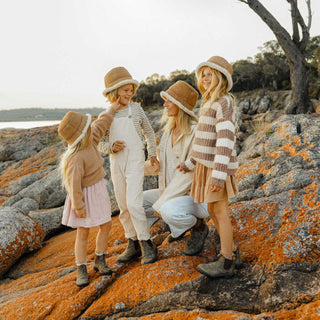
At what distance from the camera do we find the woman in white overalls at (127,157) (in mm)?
3352

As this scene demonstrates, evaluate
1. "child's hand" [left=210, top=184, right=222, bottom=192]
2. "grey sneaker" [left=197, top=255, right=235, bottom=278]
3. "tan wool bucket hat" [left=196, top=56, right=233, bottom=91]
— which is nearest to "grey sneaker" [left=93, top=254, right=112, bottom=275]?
"grey sneaker" [left=197, top=255, right=235, bottom=278]

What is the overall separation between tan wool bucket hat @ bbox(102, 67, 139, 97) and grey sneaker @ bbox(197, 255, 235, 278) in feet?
7.67

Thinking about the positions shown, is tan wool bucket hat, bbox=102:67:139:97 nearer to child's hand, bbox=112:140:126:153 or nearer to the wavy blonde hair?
the wavy blonde hair

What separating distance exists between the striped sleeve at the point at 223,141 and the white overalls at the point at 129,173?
3.64 feet

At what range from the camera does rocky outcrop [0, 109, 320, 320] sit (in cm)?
223

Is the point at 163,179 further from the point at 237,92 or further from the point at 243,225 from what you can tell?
the point at 237,92

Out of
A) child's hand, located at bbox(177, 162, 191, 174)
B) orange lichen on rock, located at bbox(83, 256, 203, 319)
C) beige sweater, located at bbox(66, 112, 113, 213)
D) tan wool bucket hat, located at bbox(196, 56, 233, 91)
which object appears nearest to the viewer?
orange lichen on rock, located at bbox(83, 256, 203, 319)

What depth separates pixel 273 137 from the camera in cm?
517

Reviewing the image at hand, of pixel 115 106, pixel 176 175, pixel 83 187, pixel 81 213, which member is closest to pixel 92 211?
pixel 81 213

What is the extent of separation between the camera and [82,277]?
2988mm

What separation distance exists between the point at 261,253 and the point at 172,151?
158 cm

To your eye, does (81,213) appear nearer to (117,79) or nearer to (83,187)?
(83,187)

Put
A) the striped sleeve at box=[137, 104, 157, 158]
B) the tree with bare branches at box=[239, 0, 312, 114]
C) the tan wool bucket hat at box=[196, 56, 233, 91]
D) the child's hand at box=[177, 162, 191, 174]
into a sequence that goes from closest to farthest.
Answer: the tan wool bucket hat at box=[196, 56, 233, 91] < the child's hand at box=[177, 162, 191, 174] < the striped sleeve at box=[137, 104, 157, 158] < the tree with bare branches at box=[239, 0, 312, 114]

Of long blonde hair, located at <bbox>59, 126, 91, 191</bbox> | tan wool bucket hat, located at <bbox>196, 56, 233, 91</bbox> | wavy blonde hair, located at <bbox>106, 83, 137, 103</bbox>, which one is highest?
tan wool bucket hat, located at <bbox>196, 56, 233, 91</bbox>
